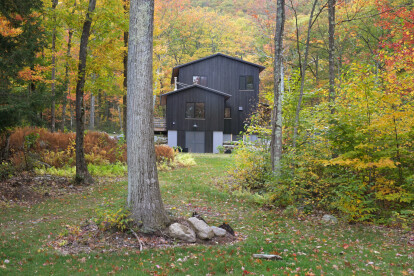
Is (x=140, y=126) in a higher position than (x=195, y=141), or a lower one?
higher

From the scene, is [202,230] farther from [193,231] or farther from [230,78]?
[230,78]

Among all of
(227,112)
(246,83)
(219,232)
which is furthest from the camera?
(227,112)

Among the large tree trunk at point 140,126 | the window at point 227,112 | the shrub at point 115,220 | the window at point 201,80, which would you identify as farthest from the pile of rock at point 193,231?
the window at point 201,80

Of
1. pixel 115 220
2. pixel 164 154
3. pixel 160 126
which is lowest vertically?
pixel 115 220

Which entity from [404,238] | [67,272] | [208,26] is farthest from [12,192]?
[208,26]

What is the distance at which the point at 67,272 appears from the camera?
15.4 ft

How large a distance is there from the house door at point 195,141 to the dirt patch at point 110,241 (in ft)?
74.9

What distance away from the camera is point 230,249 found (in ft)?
19.0

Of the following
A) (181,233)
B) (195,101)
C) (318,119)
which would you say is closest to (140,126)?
(181,233)

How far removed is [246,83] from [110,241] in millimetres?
27008

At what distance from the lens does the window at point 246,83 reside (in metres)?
31.3

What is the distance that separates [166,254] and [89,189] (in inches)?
276

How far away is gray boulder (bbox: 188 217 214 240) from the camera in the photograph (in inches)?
249

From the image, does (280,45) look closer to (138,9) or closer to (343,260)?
(138,9)
